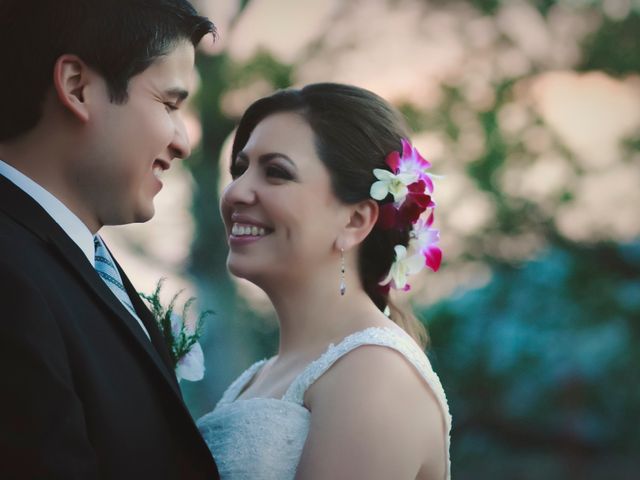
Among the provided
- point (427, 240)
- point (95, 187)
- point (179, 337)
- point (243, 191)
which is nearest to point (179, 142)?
point (95, 187)

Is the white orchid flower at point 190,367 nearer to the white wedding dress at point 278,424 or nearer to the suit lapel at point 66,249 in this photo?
the white wedding dress at point 278,424

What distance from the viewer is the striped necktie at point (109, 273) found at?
2590mm

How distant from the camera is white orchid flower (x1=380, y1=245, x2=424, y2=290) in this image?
136 inches

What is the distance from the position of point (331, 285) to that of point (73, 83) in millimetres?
A: 1295

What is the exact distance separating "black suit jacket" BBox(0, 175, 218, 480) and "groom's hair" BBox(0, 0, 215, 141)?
0.78 feet

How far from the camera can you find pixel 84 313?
7.23 ft

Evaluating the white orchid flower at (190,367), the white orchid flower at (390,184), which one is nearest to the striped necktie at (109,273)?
the white orchid flower at (190,367)

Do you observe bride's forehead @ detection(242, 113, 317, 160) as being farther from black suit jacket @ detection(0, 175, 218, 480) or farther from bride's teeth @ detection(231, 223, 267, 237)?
black suit jacket @ detection(0, 175, 218, 480)

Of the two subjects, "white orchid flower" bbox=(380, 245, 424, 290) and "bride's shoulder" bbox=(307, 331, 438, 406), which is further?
"white orchid flower" bbox=(380, 245, 424, 290)

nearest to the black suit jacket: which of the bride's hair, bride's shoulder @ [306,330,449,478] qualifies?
bride's shoulder @ [306,330,449,478]

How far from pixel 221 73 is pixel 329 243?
7870mm

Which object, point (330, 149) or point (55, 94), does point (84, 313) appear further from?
point (330, 149)

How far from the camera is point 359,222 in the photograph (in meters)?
3.40

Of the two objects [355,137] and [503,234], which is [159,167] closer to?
A: [355,137]
